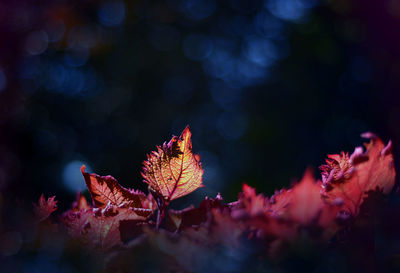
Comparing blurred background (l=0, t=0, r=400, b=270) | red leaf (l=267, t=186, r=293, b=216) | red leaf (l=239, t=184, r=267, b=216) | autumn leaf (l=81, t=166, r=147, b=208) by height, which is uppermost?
blurred background (l=0, t=0, r=400, b=270)

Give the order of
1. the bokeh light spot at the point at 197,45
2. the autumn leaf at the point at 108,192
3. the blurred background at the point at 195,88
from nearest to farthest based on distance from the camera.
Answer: the autumn leaf at the point at 108,192 → the blurred background at the point at 195,88 → the bokeh light spot at the point at 197,45

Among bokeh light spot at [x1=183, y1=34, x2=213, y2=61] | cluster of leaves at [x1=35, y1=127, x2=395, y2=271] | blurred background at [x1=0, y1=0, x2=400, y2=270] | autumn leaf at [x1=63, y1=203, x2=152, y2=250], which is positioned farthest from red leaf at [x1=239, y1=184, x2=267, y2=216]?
bokeh light spot at [x1=183, y1=34, x2=213, y2=61]

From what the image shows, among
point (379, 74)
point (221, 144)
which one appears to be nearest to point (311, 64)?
point (379, 74)

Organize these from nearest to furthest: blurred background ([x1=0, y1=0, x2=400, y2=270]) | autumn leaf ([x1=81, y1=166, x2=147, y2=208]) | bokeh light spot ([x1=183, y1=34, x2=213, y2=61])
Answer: autumn leaf ([x1=81, y1=166, x2=147, y2=208]), blurred background ([x1=0, y1=0, x2=400, y2=270]), bokeh light spot ([x1=183, y1=34, x2=213, y2=61])

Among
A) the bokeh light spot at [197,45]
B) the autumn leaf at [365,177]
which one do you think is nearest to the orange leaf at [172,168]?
the autumn leaf at [365,177]

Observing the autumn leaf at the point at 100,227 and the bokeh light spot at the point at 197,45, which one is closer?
the autumn leaf at the point at 100,227

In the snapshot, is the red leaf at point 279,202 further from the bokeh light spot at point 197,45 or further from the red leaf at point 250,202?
the bokeh light spot at point 197,45

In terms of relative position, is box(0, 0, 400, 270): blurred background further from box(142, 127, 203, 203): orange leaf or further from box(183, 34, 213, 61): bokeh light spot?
box(142, 127, 203, 203): orange leaf
